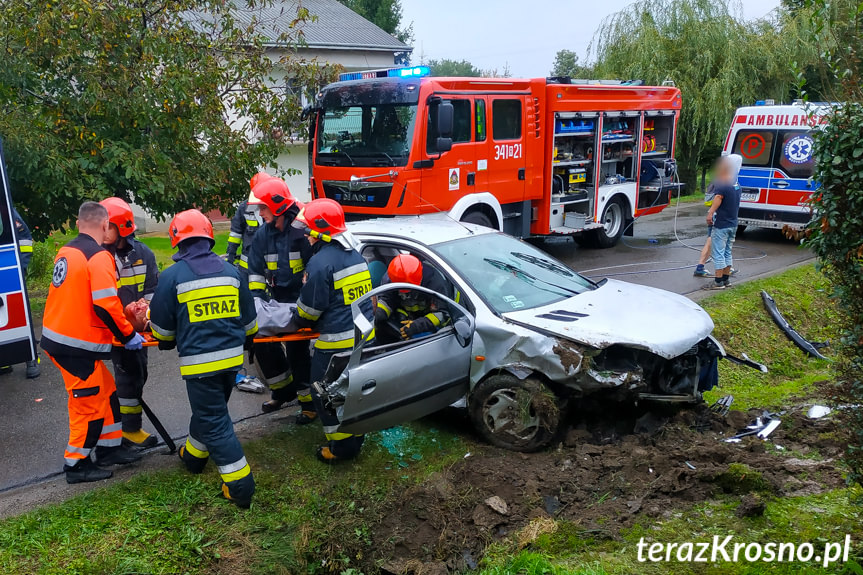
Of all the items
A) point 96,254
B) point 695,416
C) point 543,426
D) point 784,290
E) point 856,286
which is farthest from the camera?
point 784,290

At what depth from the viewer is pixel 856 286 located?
330cm

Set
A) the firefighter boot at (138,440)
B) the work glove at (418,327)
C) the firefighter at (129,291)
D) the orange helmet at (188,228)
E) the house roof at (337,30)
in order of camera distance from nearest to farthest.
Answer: the orange helmet at (188,228) → the firefighter at (129,291) → the firefighter boot at (138,440) → the work glove at (418,327) → the house roof at (337,30)

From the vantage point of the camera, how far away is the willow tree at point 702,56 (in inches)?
754

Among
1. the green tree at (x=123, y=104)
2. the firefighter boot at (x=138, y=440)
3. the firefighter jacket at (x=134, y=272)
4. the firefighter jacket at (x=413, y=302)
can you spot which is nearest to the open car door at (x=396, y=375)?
the firefighter jacket at (x=413, y=302)

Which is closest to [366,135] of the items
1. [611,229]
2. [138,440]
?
[611,229]

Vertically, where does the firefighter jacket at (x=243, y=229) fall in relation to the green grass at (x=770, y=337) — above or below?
above

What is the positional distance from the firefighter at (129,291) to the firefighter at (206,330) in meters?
→ 0.78

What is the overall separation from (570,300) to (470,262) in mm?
847

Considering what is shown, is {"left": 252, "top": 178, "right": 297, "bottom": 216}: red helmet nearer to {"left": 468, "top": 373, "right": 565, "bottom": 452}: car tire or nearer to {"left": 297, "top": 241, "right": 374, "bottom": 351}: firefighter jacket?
{"left": 297, "top": 241, "right": 374, "bottom": 351}: firefighter jacket

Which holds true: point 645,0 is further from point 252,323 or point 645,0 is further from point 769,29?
point 252,323

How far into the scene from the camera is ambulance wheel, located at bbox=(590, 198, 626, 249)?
1337 centimetres

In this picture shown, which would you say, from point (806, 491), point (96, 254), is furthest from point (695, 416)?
point (96, 254)

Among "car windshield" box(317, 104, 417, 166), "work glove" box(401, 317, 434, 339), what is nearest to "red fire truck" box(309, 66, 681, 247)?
"car windshield" box(317, 104, 417, 166)

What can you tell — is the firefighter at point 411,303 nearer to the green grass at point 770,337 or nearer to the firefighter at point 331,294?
the firefighter at point 331,294
